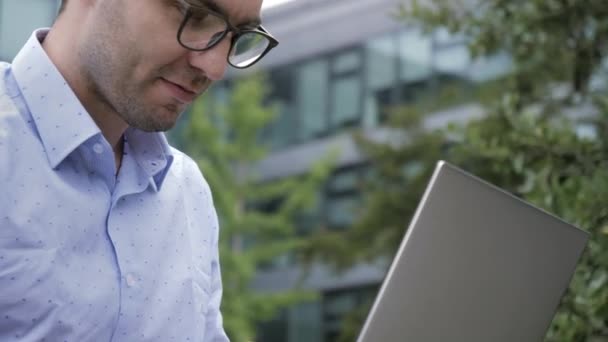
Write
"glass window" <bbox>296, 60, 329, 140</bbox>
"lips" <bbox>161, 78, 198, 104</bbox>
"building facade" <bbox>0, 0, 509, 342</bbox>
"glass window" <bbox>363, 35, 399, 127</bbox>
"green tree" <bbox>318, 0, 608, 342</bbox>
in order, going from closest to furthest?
"lips" <bbox>161, 78, 198, 104</bbox>, "green tree" <bbox>318, 0, 608, 342</bbox>, "building facade" <bbox>0, 0, 509, 342</bbox>, "glass window" <bbox>363, 35, 399, 127</bbox>, "glass window" <bbox>296, 60, 329, 140</bbox>

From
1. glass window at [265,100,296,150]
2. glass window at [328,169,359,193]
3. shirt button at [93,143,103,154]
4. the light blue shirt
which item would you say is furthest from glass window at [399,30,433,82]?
shirt button at [93,143,103,154]

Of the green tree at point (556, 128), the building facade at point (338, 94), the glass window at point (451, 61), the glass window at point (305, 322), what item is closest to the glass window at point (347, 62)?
the building facade at point (338, 94)

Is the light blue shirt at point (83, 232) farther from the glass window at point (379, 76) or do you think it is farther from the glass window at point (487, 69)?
the glass window at point (379, 76)

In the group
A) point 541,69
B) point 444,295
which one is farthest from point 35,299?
point 541,69

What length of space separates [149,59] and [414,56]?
17.1 meters

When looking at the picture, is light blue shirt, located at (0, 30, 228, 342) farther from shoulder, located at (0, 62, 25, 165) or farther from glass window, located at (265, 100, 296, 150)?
glass window, located at (265, 100, 296, 150)

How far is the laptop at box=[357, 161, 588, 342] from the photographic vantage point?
150cm

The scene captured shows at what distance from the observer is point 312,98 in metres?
20.7

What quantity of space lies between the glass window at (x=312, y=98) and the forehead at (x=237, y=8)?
61.5 feet

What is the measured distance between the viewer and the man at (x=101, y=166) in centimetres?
148

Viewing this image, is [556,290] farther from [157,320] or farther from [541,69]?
[541,69]

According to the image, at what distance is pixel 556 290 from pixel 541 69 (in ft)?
20.9

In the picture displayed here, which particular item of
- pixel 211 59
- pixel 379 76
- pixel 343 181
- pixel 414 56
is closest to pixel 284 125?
pixel 343 181

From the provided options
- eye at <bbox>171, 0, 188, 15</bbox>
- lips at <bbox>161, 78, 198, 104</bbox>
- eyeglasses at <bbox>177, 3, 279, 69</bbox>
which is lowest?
lips at <bbox>161, 78, 198, 104</bbox>
